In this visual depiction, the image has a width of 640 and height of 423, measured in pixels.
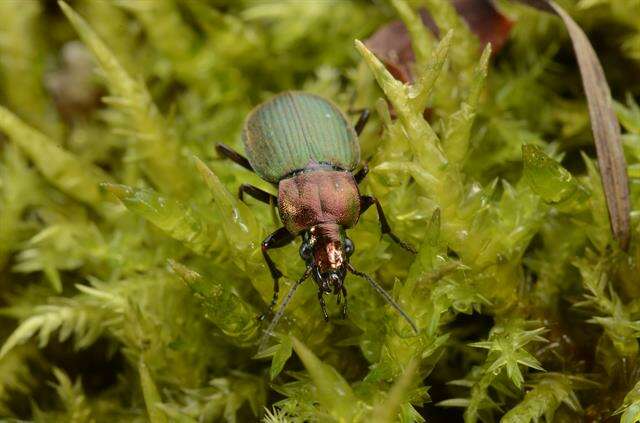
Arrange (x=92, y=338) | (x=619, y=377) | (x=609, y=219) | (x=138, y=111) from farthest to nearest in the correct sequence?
(x=138, y=111) → (x=92, y=338) → (x=609, y=219) → (x=619, y=377)

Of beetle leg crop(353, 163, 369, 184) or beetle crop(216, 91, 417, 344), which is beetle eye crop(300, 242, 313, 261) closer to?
beetle crop(216, 91, 417, 344)

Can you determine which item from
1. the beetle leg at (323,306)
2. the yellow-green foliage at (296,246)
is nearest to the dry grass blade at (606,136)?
the yellow-green foliage at (296,246)

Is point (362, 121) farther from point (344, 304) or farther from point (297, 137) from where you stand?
point (344, 304)

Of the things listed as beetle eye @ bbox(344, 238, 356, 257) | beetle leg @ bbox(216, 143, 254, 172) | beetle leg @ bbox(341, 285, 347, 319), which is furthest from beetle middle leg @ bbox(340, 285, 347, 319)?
beetle leg @ bbox(216, 143, 254, 172)

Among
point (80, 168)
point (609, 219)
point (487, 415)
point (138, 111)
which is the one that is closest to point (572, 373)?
point (487, 415)

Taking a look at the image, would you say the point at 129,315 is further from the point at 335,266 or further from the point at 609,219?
the point at 609,219

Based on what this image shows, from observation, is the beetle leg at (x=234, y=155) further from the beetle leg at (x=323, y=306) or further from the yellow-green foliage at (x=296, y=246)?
the beetle leg at (x=323, y=306)
